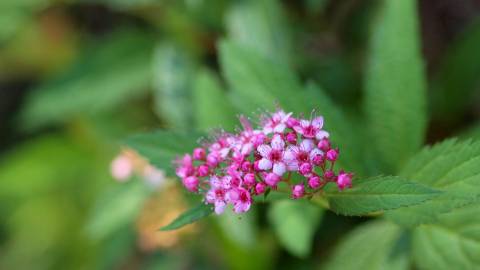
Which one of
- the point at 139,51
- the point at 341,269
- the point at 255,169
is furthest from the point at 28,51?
the point at 255,169

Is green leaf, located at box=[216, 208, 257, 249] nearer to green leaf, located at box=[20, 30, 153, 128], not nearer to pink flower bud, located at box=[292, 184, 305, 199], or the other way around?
green leaf, located at box=[20, 30, 153, 128]

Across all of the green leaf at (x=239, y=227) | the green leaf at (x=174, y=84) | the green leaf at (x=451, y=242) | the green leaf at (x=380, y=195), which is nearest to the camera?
the green leaf at (x=380, y=195)

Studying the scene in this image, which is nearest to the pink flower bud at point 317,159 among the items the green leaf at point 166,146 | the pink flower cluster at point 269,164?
the pink flower cluster at point 269,164

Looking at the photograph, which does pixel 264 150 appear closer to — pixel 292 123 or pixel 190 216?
pixel 292 123

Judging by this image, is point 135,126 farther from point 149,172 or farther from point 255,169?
point 255,169

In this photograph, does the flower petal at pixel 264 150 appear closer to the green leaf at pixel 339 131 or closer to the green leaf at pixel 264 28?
the green leaf at pixel 339 131

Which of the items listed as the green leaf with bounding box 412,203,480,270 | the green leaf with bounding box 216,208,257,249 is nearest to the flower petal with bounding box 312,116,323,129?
the green leaf with bounding box 412,203,480,270

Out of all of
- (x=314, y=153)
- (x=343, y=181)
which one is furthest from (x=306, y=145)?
(x=343, y=181)
